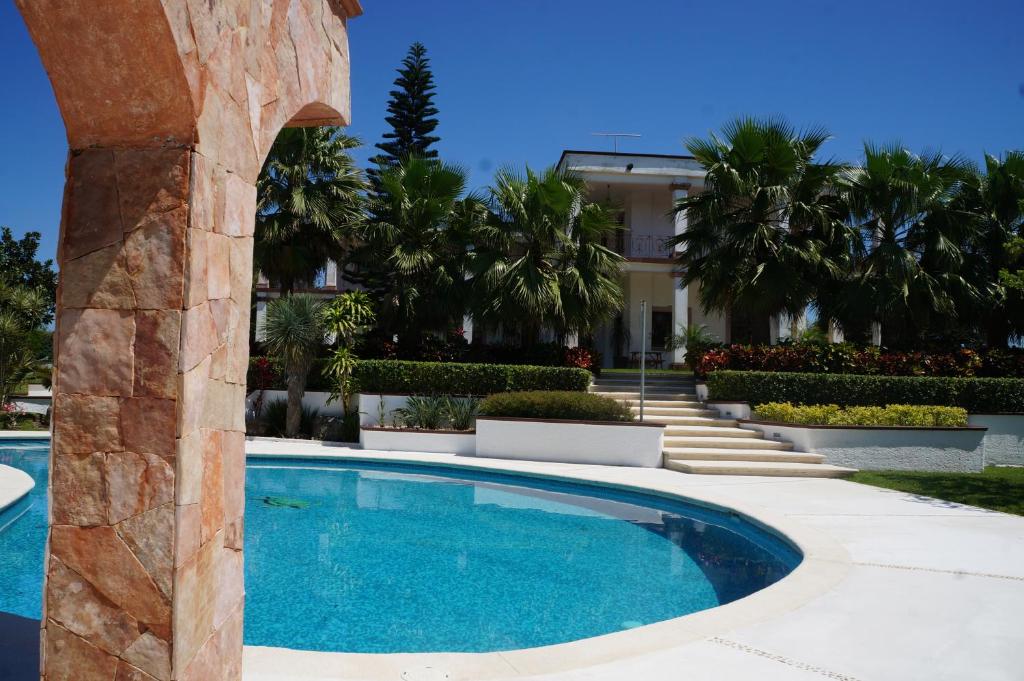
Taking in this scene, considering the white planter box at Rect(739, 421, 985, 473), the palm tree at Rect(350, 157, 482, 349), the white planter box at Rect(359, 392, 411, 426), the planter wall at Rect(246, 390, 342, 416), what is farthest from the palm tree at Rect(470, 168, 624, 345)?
the white planter box at Rect(739, 421, 985, 473)

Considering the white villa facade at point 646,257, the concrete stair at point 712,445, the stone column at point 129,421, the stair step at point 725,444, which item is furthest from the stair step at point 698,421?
the stone column at point 129,421

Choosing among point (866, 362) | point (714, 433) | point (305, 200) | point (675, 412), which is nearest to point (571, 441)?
point (714, 433)

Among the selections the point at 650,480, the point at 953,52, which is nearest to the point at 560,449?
the point at 650,480

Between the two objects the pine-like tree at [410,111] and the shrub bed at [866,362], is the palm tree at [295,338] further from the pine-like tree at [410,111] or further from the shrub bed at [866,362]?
the pine-like tree at [410,111]

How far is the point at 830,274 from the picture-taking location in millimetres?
17109

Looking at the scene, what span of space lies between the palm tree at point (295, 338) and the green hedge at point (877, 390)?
30.2 ft

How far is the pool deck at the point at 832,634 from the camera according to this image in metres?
3.68

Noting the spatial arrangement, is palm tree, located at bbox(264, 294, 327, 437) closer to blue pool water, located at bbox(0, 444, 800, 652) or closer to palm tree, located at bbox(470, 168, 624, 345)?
palm tree, located at bbox(470, 168, 624, 345)

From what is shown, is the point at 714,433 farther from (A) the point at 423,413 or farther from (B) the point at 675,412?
(A) the point at 423,413

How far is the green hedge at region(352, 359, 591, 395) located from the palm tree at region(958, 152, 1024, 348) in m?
10.1

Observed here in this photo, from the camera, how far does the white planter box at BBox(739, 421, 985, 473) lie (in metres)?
13.1

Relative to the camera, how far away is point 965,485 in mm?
11344

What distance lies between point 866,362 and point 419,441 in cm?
1038

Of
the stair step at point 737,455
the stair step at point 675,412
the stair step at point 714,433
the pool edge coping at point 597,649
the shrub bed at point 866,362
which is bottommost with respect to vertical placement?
the stair step at point 737,455
